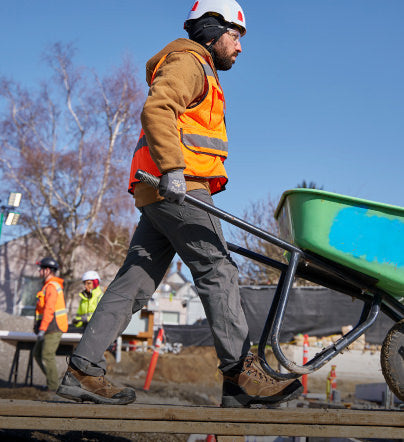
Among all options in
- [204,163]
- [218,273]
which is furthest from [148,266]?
[204,163]

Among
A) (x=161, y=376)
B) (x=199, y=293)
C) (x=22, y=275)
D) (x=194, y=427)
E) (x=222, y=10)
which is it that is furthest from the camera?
(x=22, y=275)

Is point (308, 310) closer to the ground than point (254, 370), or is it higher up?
closer to the ground

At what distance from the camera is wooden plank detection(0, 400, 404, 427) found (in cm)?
212

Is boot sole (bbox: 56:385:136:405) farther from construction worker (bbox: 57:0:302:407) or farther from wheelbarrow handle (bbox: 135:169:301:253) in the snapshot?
wheelbarrow handle (bbox: 135:169:301:253)

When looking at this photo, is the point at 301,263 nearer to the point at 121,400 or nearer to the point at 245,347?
the point at 245,347

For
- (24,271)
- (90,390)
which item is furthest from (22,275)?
(90,390)

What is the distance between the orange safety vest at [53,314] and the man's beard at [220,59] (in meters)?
5.54

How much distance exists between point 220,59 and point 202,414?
5.66 feet

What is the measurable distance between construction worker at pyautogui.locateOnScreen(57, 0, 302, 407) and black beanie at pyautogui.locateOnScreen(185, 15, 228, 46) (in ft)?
0.39

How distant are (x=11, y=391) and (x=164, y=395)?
2.55 meters

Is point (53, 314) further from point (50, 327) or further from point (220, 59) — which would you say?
point (220, 59)

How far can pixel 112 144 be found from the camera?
24031 mm

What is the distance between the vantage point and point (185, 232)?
2535mm

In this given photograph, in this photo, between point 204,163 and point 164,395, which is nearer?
point 204,163
